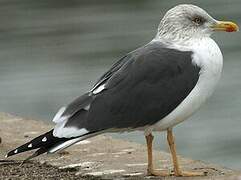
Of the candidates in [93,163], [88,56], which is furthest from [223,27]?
[88,56]

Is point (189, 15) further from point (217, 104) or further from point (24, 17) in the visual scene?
point (24, 17)

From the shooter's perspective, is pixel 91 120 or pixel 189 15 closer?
pixel 91 120

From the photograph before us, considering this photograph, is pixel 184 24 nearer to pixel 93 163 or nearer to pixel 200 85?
pixel 200 85

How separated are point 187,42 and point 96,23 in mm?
10226

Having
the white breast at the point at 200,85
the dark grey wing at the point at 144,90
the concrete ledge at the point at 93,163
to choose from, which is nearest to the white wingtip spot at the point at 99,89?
the dark grey wing at the point at 144,90

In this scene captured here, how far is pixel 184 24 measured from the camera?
6426 mm

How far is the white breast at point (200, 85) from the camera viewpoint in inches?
242

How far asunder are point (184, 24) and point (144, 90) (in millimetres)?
534

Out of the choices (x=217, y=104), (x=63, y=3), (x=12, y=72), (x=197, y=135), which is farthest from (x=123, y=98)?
(x=63, y=3)

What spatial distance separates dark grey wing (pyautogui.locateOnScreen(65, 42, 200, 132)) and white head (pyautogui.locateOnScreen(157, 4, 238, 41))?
235 mm

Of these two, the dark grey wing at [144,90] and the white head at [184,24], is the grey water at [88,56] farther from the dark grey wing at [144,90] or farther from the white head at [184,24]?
the dark grey wing at [144,90]

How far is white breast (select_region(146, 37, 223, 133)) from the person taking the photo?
614 centimetres

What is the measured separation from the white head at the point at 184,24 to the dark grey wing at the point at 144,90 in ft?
0.77

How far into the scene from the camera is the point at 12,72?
44.3 feet
